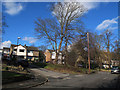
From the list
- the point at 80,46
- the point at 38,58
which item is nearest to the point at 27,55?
the point at 38,58

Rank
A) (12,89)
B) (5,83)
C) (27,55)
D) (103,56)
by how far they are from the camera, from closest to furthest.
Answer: (12,89) < (5,83) < (103,56) < (27,55)

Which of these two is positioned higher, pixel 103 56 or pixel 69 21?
pixel 69 21

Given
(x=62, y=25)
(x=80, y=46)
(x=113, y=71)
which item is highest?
(x=62, y=25)

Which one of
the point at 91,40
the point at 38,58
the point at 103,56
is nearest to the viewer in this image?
the point at 91,40

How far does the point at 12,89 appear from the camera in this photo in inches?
327

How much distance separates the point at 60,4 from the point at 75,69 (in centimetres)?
1565

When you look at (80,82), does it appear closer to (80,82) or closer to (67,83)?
(80,82)

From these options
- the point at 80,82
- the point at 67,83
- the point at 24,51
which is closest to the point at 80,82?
the point at 80,82

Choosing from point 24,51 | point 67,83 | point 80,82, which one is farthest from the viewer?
point 24,51

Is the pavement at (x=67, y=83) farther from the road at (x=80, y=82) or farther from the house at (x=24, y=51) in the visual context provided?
the house at (x=24, y=51)

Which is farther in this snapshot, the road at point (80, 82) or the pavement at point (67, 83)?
the road at point (80, 82)

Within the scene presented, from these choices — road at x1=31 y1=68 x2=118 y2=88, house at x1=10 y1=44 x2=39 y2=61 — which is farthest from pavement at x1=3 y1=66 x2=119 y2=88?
house at x1=10 y1=44 x2=39 y2=61

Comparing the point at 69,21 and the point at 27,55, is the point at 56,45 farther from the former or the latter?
the point at 27,55

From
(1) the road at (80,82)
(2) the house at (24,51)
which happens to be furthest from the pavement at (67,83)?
(2) the house at (24,51)
